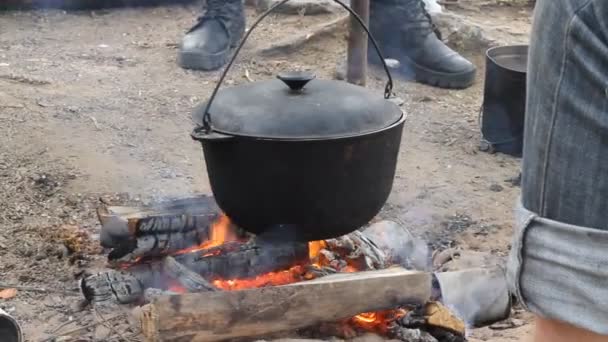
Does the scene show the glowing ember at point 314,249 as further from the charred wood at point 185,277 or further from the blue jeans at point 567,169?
the blue jeans at point 567,169

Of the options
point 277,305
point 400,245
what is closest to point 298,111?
point 277,305

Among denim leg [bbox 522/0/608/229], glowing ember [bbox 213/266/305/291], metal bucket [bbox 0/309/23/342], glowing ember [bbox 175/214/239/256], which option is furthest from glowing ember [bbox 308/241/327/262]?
denim leg [bbox 522/0/608/229]

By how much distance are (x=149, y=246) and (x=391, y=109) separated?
94 cm

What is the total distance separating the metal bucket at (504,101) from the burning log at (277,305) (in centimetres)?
187

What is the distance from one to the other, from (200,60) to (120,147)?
1382 mm

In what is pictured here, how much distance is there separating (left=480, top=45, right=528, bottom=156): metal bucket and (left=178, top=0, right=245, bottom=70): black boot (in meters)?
1.81

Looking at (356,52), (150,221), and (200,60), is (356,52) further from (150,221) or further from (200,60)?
(150,221)

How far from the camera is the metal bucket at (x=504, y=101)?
3.90m

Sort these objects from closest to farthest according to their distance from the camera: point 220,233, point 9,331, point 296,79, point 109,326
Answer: point 9,331 → point 296,79 → point 109,326 → point 220,233

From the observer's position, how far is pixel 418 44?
5.02 meters

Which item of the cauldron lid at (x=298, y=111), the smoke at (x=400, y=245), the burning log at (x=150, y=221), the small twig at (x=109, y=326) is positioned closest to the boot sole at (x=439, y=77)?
the smoke at (x=400, y=245)

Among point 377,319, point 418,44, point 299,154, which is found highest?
point 299,154

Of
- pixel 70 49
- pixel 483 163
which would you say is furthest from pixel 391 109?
pixel 70 49

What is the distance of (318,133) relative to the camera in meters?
2.04
